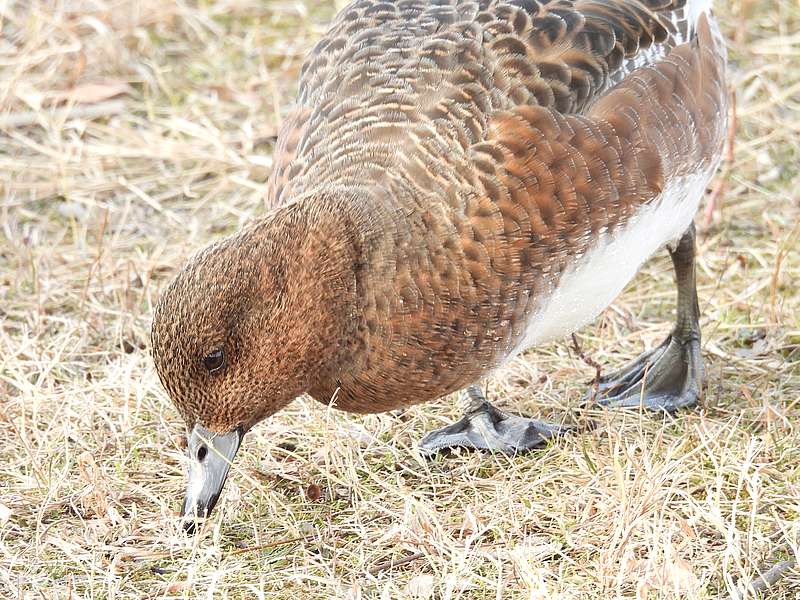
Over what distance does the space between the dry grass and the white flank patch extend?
1.31 ft

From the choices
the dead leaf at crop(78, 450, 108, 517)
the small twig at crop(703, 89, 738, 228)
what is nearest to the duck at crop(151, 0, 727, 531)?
the dead leaf at crop(78, 450, 108, 517)

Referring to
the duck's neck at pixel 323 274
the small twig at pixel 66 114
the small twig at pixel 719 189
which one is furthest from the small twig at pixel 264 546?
the small twig at pixel 66 114

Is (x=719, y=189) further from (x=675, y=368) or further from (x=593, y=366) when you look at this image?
(x=593, y=366)

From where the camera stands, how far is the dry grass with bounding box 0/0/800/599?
3418 mm

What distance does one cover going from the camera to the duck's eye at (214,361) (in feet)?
10.1

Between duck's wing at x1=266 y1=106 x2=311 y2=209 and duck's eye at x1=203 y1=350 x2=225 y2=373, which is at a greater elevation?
duck's wing at x1=266 y1=106 x2=311 y2=209

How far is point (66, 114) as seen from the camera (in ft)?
19.8

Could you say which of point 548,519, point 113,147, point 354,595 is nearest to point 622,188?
point 548,519

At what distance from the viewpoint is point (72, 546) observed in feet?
11.6

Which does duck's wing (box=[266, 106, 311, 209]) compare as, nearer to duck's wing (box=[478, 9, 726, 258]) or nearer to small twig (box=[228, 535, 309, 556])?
duck's wing (box=[478, 9, 726, 258])

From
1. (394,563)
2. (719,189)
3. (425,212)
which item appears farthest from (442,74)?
(719,189)

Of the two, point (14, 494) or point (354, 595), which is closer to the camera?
point (354, 595)

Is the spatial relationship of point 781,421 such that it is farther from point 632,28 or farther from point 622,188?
Result: point 632,28

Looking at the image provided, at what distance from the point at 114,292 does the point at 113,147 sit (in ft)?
3.94
